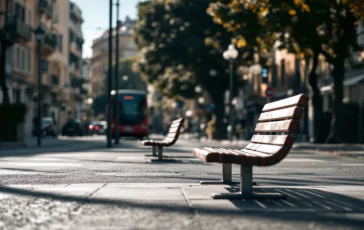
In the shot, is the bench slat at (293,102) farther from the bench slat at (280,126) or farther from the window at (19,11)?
the window at (19,11)

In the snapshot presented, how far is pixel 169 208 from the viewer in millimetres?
6336

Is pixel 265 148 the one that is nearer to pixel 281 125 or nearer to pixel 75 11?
pixel 281 125

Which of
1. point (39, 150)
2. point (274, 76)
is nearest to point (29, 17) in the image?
point (274, 76)

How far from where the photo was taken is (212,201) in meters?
6.85

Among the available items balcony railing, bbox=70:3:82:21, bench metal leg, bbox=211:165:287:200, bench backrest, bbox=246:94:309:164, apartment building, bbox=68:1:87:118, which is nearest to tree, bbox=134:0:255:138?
apartment building, bbox=68:1:87:118

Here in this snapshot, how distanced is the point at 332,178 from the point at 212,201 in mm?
4105

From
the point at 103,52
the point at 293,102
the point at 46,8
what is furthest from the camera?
the point at 103,52

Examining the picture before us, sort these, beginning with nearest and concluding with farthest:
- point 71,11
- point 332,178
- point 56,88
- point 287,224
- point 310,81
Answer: point 287,224, point 332,178, point 310,81, point 56,88, point 71,11

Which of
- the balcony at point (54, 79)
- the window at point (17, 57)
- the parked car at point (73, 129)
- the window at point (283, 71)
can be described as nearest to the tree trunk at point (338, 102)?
the window at point (283, 71)

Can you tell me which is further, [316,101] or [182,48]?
[182,48]

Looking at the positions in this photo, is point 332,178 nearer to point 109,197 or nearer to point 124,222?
point 109,197

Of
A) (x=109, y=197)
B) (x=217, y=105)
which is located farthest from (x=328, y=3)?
(x=217, y=105)

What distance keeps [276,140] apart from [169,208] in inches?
52.8

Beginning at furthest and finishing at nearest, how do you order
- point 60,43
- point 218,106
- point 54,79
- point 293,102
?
1. point 60,43
2. point 54,79
3. point 218,106
4. point 293,102
